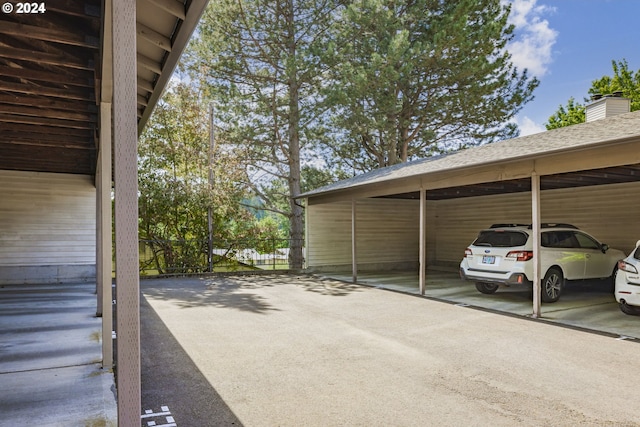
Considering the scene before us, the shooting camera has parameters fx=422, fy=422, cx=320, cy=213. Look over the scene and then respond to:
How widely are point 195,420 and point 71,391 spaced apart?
1.36m

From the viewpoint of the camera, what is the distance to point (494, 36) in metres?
15.8

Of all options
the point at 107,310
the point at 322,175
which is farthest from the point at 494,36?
the point at 107,310

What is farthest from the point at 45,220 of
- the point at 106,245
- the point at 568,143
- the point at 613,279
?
the point at 613,279

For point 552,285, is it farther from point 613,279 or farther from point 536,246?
point 613,279

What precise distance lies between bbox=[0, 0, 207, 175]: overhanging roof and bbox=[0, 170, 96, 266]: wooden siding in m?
5.17

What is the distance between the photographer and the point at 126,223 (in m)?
2.21

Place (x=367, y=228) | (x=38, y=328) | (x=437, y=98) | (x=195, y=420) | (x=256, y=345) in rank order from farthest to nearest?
(x=437, y=98) < (x=367, y=228) < (x=38, y=328) < (x=256, y=345) < (x=195, y=420)

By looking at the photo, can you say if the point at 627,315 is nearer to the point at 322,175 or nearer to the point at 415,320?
the point at 415,320

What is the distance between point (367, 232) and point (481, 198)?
3768mm

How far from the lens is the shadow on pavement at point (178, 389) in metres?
3.22

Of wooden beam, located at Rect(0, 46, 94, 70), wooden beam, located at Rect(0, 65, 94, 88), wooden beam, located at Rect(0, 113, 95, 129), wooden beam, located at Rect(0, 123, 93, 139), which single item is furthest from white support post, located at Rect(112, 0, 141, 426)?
→ wooden beam, located at Rect(0, 123, 93, 139)

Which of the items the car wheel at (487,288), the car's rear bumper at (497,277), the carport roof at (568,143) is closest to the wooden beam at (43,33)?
the carport roof at (568,143)

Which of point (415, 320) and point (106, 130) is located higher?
point (106, 130)

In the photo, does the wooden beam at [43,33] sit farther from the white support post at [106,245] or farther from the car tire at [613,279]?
the car tire at [613,279]
